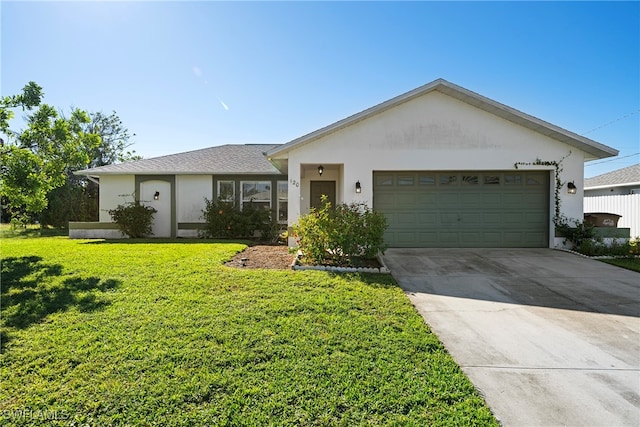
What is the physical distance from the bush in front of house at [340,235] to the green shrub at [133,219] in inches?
360

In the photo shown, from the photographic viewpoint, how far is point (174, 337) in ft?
11.7

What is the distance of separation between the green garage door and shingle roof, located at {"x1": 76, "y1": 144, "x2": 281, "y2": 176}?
5.95 m

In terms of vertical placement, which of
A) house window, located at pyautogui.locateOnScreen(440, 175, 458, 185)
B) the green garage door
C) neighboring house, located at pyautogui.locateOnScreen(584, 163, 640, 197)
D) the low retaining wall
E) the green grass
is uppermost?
neighboring house, located at pyautogui.locateOnScreen(584, 163, 640, 197)

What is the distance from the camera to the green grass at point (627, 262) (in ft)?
23.7

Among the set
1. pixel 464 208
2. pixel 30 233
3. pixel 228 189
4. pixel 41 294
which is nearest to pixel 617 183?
pixel 464 208

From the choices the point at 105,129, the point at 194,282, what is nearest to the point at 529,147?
the point at 194,282

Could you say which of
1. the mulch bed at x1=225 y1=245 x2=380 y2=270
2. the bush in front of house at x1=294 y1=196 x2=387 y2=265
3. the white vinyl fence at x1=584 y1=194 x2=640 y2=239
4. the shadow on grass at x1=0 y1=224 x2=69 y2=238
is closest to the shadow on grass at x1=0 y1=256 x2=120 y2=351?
the mulch bed at x1=225 y1=245 x2=380 y2=270

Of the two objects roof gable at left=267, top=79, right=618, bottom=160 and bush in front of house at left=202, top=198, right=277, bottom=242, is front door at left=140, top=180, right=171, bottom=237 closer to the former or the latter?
bush in front of house at left=202, top=198, right=277, bottom=242

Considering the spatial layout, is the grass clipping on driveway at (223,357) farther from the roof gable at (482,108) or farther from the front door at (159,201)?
the front door at (159,201)

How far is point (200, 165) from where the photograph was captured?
46.4ft

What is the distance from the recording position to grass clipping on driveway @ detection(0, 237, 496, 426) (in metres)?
2.42

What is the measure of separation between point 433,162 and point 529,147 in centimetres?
298

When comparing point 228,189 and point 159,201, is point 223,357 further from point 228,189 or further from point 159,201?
point 159,201

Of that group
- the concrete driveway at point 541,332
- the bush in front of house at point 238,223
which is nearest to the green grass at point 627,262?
the concrete driveway at point 541,332
